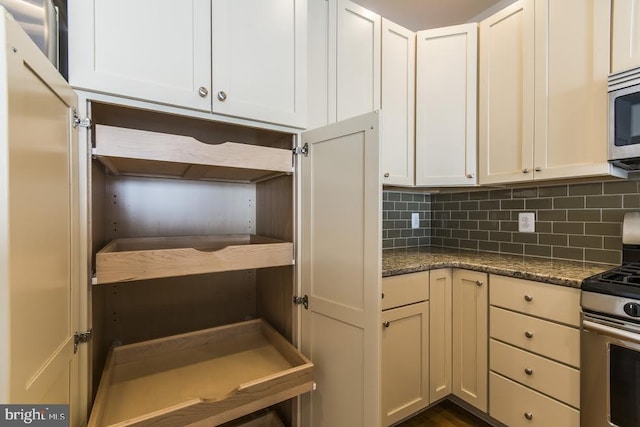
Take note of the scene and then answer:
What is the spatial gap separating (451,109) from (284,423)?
206 cm

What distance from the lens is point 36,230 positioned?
653 mm

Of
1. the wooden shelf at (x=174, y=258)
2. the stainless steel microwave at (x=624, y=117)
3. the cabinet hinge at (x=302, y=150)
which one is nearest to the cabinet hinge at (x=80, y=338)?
the wooden shelf at (x=174, y=258)

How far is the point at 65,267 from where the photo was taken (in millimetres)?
815

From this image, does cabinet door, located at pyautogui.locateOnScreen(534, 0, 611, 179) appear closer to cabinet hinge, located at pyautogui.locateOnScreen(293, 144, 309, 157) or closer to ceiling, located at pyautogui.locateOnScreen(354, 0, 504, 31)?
ceiling, located at pyautogui.locateOnScreen(354, 0, 504, 31)

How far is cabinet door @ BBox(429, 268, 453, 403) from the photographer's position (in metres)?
1.67

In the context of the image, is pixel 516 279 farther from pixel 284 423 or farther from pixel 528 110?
pixel 284 423

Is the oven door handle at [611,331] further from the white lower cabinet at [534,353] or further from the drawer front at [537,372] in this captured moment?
the drawer front at [537,372]

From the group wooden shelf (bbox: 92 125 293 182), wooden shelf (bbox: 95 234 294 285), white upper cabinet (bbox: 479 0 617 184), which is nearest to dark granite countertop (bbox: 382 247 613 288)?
white upper cabinet (bbox: 479 0 617 184)

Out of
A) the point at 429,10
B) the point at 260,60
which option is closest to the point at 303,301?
the point at 260,60

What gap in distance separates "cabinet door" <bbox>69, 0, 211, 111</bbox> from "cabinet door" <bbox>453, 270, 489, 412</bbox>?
1617 millimetres

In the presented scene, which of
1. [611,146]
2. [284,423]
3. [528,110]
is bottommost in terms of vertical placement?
[284,423]

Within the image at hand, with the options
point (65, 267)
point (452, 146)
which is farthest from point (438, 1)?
point (65, 267)

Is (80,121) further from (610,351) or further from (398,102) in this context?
(610,351)

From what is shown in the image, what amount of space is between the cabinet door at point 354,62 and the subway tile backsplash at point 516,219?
78cm
